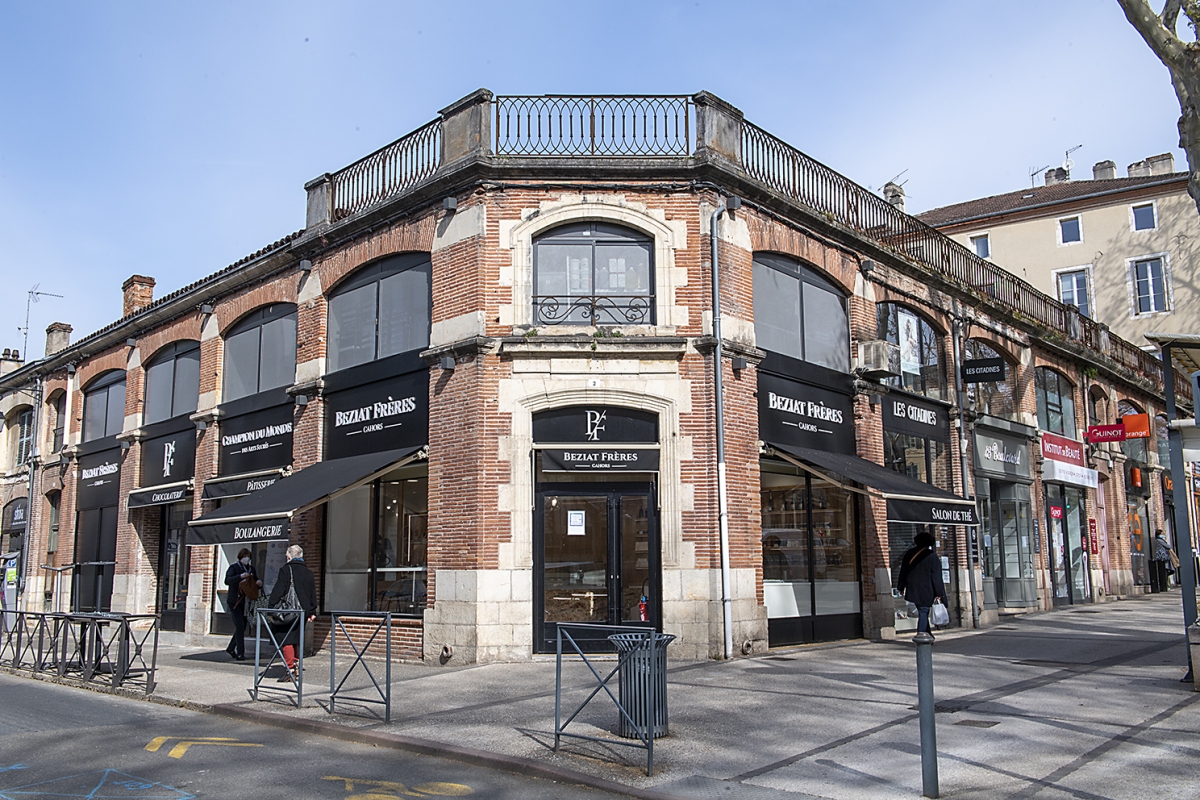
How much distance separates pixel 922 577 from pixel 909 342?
632cm

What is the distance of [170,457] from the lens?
20844mm

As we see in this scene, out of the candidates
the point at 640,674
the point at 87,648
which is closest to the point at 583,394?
the point at 640,674

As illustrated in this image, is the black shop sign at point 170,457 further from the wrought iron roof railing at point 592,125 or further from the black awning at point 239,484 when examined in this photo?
the wrought iron roof railing at point 592,125

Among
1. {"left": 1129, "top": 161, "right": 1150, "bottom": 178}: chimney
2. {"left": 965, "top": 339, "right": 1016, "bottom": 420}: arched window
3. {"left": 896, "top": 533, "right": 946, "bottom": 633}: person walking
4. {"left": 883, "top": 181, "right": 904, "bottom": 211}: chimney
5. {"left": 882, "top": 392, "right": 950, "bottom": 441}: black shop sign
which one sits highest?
{"left": 1129, "top": 161, "right": 1150, "bottom": 178}: chimney

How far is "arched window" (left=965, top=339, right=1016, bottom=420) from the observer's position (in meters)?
20.6

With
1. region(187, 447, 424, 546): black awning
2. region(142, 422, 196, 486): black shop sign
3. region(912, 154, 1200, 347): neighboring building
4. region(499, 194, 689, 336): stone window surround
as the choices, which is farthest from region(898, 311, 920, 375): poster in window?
region(912, 154, 1200, 347): neighboring building

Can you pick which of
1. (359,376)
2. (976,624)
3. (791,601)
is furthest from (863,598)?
(359,376)

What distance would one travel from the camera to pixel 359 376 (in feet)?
51.8

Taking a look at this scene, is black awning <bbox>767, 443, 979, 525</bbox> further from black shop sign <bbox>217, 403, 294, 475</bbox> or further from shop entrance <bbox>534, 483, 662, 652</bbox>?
black shop sign <bbox>217, 403, 294, 475</bbox>


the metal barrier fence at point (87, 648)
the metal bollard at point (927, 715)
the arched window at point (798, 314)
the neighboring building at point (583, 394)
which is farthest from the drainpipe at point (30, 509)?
the metal bollard at point (927, 715)

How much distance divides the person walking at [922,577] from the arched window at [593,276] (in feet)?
16.5

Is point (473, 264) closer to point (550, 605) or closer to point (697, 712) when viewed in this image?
point (550, 605)

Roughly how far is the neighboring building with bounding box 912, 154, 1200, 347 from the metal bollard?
35.3m

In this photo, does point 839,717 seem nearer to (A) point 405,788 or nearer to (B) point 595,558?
(A) point 405,788
